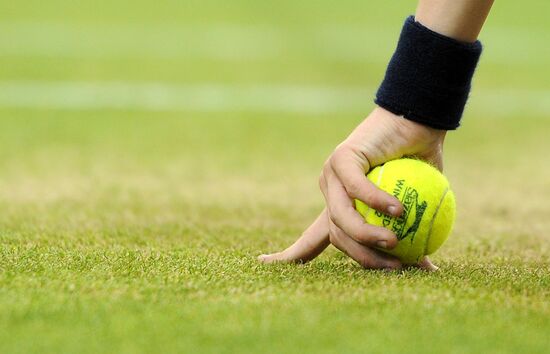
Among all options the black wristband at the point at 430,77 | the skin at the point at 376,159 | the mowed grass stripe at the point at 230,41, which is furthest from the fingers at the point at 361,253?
the mowed grass stripe at the point at 230,41

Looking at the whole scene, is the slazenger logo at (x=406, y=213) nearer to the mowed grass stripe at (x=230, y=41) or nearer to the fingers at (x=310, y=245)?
the fingers at (x=310, y=245)

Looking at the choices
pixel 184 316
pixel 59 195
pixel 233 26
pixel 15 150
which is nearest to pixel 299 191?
pixel 59 195

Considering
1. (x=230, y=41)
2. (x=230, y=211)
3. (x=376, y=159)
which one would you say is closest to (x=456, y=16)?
(x=376, y=159)

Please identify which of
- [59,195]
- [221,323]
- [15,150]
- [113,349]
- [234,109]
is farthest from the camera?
[234,109]

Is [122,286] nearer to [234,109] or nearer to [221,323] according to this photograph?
[221,323]

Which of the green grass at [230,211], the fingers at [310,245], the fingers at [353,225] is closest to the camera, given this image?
the green grass at [230,211]

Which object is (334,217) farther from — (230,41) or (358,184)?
(230,41)

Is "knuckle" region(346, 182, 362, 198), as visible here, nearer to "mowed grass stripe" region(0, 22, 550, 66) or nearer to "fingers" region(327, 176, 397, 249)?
"fingers" region(327, 176, 397, 249)
